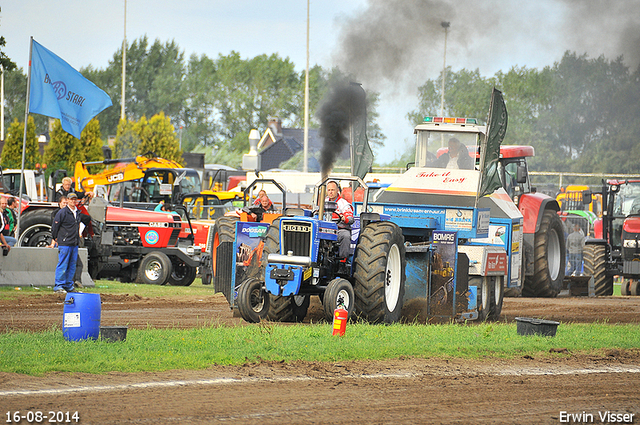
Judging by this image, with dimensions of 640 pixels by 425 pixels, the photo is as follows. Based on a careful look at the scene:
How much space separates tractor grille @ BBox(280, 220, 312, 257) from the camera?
31.5ft

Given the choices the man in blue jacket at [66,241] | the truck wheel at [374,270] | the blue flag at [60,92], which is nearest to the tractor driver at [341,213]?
the truck wheel at [374,270]

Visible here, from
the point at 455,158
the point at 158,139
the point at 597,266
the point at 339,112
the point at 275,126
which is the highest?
the point at 275,126

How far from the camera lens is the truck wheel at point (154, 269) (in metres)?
17.4

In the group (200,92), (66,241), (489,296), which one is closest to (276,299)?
(489,296)

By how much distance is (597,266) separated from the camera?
18969 millimetres

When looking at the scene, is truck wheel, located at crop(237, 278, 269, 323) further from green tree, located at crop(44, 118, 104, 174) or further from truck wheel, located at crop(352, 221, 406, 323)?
green tree, located at crop(44, 118, 104, 174)

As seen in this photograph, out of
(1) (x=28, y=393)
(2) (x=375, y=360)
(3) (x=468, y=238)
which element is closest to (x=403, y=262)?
(3) (x=468, y=238)

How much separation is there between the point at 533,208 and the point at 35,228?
1046cm

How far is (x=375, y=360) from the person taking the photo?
757 cm

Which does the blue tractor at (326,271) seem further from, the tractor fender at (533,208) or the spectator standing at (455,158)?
the tractor fender at (533,208)

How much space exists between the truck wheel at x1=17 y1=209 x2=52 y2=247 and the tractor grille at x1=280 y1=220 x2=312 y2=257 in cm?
889

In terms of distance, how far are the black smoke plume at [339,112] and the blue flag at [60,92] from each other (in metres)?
4.81

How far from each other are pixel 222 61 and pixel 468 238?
75.8 m

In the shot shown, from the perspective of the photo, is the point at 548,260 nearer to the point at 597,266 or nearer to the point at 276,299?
the point at 597,266
